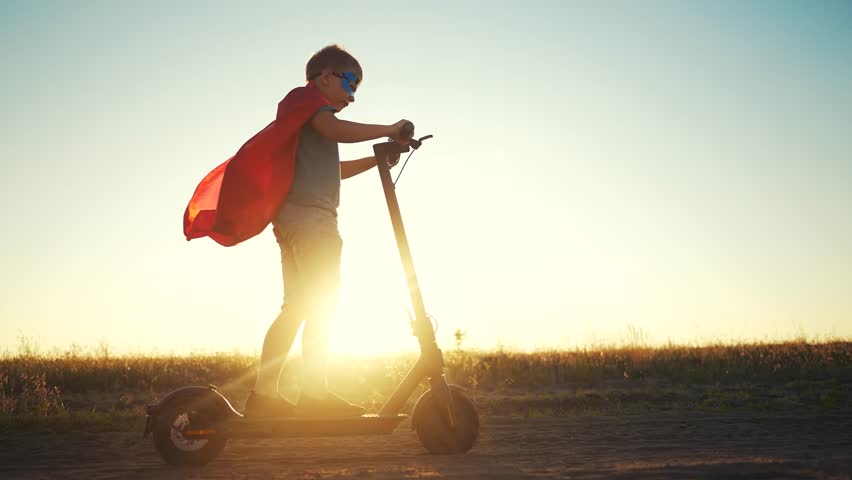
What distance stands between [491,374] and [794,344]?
299 inches

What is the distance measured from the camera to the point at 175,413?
Answer: 14.0 ft

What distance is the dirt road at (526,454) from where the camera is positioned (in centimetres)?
366

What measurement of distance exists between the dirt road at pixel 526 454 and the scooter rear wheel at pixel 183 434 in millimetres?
101

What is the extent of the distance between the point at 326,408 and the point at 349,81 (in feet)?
6.58

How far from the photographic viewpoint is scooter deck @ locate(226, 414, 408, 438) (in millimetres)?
4125

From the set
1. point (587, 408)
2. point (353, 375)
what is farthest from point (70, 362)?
point (587, 408)

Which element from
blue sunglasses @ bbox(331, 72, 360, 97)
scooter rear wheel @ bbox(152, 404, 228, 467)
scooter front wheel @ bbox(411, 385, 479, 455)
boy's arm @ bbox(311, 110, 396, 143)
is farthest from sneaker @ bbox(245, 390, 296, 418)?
blue sunglasses @ bbox(331, 72, 360, 97)

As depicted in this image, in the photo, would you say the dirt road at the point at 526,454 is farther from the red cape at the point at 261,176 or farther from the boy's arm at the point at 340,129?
the boy's arm at the point at 340,129

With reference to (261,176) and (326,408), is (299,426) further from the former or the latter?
(261,176)

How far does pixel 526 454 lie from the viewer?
15.5 ft

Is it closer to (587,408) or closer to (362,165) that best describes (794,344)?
(587,408)

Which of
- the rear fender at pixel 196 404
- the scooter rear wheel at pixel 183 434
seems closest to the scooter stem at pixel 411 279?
→ the rear fender at pixel 196 404

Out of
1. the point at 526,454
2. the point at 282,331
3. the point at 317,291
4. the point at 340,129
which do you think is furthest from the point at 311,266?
the point at 526,454

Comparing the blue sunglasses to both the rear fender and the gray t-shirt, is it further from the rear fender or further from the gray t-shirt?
the rear fender
